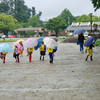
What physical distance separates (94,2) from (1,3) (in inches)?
3165

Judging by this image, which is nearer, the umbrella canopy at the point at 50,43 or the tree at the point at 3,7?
the umbrella canopy at the point at 50,43

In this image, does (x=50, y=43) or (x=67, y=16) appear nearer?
(x=50, y=43)

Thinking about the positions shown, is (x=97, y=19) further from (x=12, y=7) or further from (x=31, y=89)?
(x=31, y=89)

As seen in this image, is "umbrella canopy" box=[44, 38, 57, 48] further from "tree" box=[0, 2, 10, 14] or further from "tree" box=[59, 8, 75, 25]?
"tree" box=[0, 2, 10, 14]

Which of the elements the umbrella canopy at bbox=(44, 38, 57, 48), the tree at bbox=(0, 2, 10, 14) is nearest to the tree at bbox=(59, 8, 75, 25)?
the tree at bbox=(0, 2, 10, 14)

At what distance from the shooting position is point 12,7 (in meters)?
93.9

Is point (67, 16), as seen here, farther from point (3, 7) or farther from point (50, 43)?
point (50, 43)

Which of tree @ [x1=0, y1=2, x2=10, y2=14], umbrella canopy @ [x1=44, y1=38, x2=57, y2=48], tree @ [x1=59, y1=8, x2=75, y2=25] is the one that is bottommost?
umbrella canopy @ [x1=44, y1=38, x2=57, y2=48]

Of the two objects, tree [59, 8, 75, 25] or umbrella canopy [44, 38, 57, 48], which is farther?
tree [59, 8, 75, 25]

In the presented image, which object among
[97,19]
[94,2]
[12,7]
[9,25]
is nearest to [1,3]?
[12,7]

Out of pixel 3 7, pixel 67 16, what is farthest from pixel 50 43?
pixel 3 7

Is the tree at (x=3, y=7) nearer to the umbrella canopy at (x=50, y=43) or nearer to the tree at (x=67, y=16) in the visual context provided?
the tree at (x=67, y=16)

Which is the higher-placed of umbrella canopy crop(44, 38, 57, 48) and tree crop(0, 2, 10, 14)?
tree crop(0, 2, 10, 14)

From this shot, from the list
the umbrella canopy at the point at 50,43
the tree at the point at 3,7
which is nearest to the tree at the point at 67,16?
the tree at the point at 3,7
